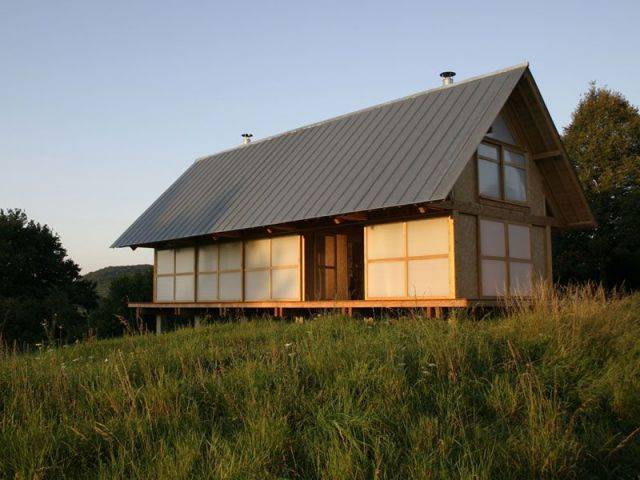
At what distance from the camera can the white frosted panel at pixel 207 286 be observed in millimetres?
20328

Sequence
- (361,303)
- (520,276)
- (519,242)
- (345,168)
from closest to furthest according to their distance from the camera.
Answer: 1. (361,303)
2. (520,276)
3. (519,242)
4. (345,168)

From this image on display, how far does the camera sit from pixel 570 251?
29.5 m

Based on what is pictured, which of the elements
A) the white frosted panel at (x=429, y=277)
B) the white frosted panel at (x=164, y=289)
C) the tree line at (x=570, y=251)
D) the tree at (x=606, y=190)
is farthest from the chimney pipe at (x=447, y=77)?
the tree at (x=606, y=190)

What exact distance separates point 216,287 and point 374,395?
14472 mm

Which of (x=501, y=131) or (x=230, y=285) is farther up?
(x=501, y=131)

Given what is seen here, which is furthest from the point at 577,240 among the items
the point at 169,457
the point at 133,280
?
the point at 169,457

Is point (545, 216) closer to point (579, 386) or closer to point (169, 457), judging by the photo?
point (579, 386)

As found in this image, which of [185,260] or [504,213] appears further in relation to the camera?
[185,260]

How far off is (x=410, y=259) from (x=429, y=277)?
2.09 ft

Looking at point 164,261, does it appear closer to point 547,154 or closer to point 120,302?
point 120,302

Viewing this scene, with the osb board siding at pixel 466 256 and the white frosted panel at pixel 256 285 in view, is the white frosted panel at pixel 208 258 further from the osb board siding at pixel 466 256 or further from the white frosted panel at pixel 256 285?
the osb board siding at pixel 466 256

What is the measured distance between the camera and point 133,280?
100ft

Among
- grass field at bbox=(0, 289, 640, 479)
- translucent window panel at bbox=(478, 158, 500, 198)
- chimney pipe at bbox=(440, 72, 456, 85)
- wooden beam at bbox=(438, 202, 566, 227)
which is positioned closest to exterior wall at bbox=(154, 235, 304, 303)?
wooden beam at bbox=(438, 202, 566, 227)

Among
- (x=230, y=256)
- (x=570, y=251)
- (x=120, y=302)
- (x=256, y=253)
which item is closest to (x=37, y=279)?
(x=120, y=302)
